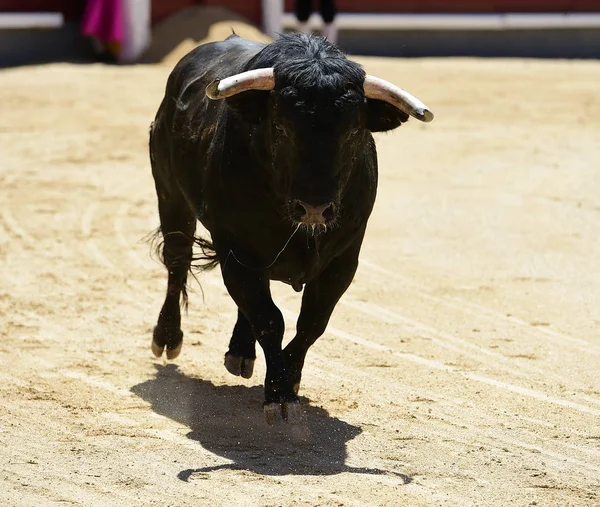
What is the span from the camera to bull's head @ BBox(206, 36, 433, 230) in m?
3.99

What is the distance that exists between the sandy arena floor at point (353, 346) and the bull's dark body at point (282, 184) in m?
0.39

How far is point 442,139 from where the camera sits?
35.0 ft

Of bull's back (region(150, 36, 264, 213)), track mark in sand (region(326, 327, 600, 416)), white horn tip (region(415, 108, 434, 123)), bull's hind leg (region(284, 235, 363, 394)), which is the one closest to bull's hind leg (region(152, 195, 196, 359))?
bull's back (region(150, 36, 264, 213))

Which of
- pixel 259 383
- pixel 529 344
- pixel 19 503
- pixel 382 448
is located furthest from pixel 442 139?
pixel 19 503

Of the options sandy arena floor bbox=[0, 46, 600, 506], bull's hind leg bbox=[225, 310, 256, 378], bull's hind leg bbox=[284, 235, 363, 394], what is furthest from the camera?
bull's hind leg bbox=[225, 310, 256, 378]

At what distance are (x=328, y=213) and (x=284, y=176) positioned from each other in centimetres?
33

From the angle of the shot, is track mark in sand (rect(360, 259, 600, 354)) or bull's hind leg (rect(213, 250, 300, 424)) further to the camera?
track mark in sand (rect(360, 259, 600, 354))

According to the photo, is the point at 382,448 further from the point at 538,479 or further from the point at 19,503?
the point at 19,503

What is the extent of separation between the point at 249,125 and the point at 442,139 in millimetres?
6413

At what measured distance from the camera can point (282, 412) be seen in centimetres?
430

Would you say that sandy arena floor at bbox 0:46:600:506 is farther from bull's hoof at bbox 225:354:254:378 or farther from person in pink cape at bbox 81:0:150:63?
person in pink cape at bbox 81:0:150:63

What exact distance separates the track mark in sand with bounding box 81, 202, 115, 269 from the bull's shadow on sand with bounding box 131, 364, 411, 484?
212 cm

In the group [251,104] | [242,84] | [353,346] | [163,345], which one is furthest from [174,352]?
[242,84]

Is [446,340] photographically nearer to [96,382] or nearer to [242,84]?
[96,382]
